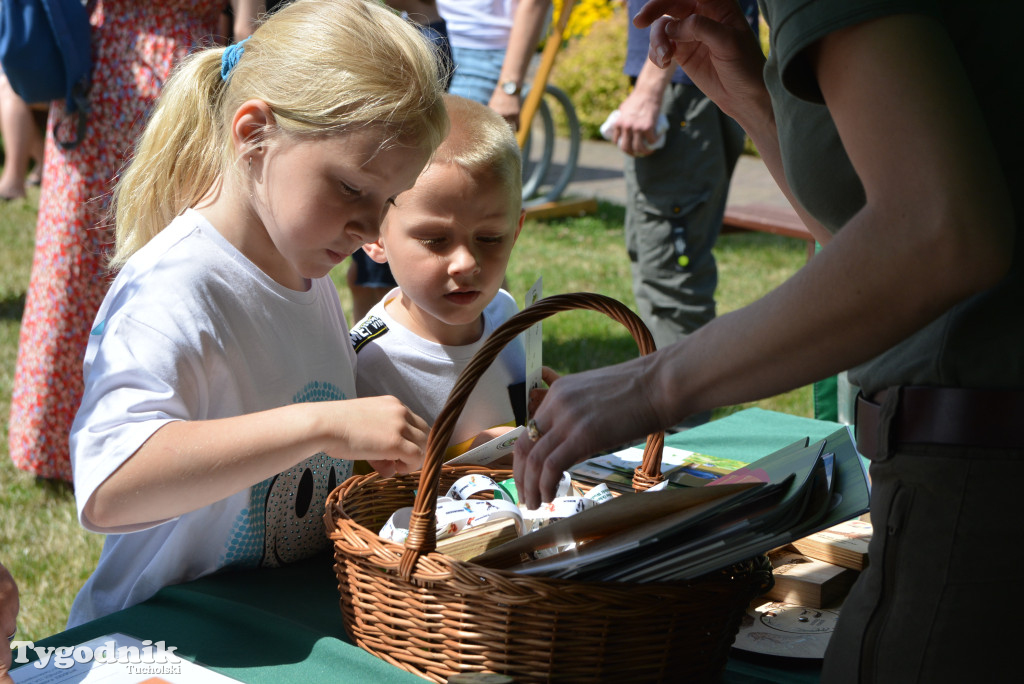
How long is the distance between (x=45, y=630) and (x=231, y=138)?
1399mm

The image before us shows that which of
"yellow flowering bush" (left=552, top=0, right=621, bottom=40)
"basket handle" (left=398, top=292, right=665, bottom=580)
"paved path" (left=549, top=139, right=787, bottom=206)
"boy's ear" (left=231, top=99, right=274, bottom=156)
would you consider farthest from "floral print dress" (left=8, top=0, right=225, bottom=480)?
"yellow flowering bush" (left=552, top=0, right=621, bottom=40)

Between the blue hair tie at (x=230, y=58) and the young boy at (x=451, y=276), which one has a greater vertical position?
the blue hair tie at (x=230, y=58)

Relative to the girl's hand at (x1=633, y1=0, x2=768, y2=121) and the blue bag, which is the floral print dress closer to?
the blue bag

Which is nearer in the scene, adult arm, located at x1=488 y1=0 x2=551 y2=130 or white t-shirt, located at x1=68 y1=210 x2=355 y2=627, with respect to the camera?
white t-shirt, located at x1=68 y1=210 x2=355 y2=627

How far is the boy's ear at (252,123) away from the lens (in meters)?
1.39

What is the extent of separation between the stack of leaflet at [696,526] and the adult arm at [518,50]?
2.38 metres

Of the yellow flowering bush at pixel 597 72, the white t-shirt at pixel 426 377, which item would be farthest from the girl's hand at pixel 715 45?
the yellow flowering bush at pixel 597 72

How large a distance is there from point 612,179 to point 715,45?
817cm

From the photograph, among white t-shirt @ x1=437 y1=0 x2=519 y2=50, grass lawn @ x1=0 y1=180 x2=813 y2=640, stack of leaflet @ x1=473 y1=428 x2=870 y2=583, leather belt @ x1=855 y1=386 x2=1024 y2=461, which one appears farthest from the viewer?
white t-shirt @ x1=437 y1=0 x2=519 y2=50

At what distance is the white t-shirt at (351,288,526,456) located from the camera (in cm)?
186

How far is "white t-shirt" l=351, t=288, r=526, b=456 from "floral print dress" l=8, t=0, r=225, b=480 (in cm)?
111

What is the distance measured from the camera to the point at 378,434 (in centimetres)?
124

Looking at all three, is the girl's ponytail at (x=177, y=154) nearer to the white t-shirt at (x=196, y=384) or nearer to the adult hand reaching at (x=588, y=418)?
the white t-shirt at (x=196, y=384)

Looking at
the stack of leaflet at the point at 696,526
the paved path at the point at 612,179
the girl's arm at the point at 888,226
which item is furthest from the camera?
the paved path at the point at 612,179
